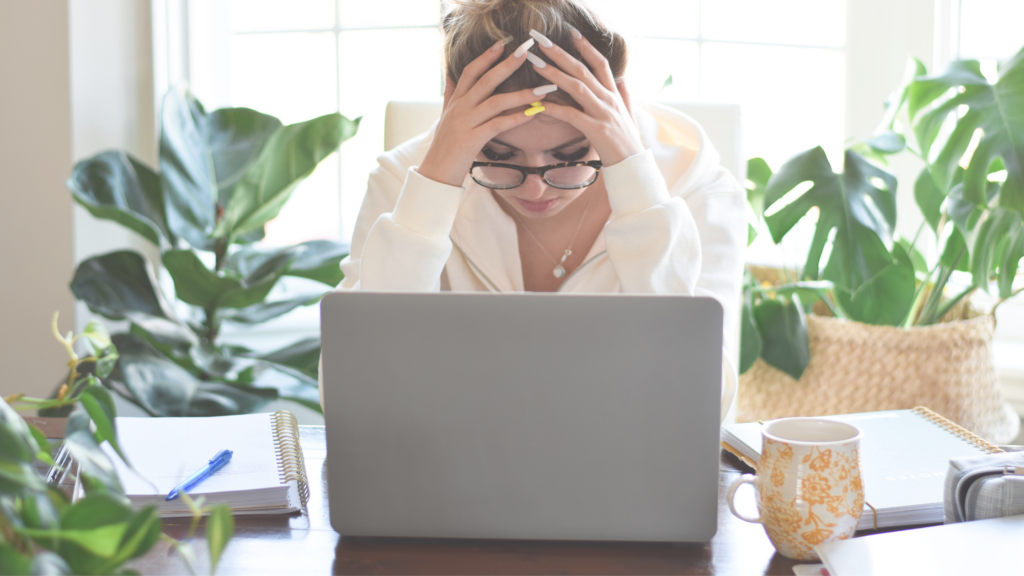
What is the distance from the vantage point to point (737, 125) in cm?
144

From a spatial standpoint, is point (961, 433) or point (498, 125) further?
point (498, 125)

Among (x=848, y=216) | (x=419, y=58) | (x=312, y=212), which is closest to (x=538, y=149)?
(x=848, y=216)

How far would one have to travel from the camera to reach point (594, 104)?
1.03 metres

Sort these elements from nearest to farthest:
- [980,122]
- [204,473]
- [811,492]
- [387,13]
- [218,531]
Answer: [218,531], [811,492], [204,473], [980,122], [387,13]

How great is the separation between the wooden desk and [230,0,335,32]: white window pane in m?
1.92

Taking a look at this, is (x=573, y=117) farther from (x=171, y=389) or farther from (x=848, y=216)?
(x=171, y=389)

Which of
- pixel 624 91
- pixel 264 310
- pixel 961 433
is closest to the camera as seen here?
pixel 961 433

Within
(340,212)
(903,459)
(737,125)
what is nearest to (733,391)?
(903,459)

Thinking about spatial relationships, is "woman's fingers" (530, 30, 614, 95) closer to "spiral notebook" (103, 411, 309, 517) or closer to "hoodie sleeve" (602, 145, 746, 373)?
"hoodie sleeve" (602, 145, 746, 373)

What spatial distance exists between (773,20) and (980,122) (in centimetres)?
96

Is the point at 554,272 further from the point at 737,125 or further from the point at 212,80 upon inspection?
the point at 212,80

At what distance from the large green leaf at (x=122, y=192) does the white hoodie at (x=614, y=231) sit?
2.24ft

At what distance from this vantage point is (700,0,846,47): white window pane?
7.75ft

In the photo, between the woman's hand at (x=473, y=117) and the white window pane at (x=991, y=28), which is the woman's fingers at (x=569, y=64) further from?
the white window pane at (x=991, y=28)
